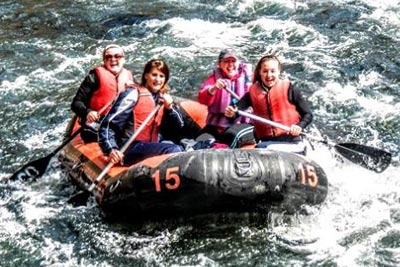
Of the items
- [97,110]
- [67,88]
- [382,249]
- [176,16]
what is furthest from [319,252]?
[176,16]

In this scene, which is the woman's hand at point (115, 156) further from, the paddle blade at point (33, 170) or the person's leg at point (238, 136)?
the person's leg at point (238, 136)

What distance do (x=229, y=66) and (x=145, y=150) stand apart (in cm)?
137

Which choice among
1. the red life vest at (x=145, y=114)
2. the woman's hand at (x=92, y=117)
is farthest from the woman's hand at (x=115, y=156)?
the woman's hand at (x=92, y=117)

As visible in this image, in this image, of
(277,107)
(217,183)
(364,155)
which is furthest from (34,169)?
(364,155)

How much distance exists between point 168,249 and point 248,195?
0.83 metres

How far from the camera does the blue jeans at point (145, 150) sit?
6.62 meters

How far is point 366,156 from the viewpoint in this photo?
7.07m

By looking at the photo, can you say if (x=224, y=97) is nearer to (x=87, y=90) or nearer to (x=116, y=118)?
(x=116, y=118)

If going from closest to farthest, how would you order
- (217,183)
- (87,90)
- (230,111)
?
(217,183) → (230,111) → (87,90)

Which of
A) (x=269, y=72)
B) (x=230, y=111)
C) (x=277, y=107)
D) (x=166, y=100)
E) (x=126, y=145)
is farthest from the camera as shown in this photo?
(x=230, y=111)

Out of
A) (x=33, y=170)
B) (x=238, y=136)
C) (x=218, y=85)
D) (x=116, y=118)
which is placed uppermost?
(x=218, y=85)

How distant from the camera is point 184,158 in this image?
6.00 m

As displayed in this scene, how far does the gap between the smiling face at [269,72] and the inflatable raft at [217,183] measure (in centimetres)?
102

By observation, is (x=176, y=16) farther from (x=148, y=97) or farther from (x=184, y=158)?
(x=184, y=158)
